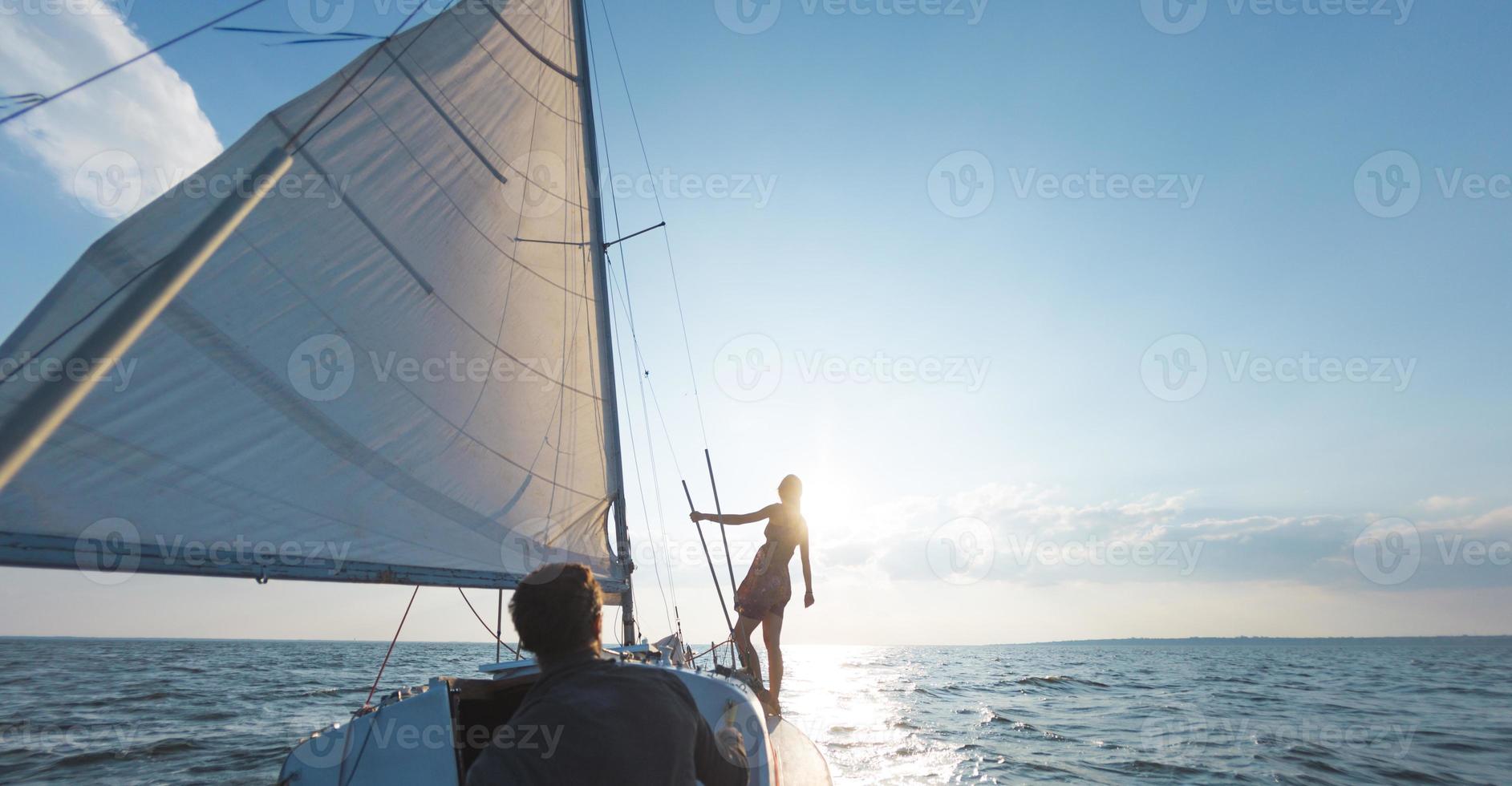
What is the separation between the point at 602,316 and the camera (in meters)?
7.39

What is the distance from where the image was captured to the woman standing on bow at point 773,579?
18.6ft

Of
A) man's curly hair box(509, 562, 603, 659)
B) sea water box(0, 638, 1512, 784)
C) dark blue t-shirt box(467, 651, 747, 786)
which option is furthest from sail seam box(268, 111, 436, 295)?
sea water box(0, 638, 1512, 784)

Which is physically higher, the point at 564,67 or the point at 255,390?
the point at 564,67

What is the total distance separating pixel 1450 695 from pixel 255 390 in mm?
24689

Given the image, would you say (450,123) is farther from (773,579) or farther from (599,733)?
(599,733)

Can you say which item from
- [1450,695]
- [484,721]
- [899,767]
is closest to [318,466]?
[484,721]

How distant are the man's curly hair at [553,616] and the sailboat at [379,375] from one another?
1.01m

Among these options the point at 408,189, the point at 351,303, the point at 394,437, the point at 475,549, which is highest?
the point at 408,189

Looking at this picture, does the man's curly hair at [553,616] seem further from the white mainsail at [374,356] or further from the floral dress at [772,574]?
the floral dress at [772,574]

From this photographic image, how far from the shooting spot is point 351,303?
477cm

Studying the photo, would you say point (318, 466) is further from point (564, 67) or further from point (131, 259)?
point (564, 67)

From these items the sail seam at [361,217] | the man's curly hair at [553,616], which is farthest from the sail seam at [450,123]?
the man's curly hair at [553,616]

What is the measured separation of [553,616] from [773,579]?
13.9 ft

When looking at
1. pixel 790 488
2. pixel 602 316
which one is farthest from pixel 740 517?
pixel 602 316
